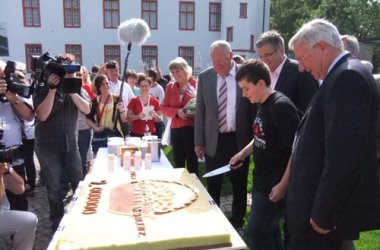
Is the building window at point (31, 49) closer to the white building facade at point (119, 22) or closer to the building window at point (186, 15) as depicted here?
the white building facade at point (119, 22)

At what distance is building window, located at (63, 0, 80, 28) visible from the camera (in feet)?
91.9

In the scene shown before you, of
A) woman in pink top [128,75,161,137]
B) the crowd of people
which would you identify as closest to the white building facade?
woman in pink top [128,75,161,137]

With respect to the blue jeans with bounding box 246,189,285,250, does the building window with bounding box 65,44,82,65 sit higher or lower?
higher

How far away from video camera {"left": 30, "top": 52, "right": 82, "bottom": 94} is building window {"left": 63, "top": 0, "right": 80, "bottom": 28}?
2683cm

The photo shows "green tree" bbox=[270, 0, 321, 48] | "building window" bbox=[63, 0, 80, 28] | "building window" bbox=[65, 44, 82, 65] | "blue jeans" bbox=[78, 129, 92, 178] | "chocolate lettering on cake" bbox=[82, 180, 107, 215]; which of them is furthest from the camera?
"green tree" bbox=[270, 0, 321, 48]

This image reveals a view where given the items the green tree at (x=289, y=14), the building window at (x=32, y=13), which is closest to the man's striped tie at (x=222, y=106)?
the building window at (x=32, y=13)

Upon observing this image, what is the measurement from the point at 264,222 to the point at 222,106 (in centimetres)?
157

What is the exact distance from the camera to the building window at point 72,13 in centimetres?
2801

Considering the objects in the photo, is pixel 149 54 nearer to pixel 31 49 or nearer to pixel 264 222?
pixel 31 49

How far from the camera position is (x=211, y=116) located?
12.5 feet

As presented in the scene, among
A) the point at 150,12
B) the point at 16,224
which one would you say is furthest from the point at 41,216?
the point at 150,12

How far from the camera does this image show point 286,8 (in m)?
36.8

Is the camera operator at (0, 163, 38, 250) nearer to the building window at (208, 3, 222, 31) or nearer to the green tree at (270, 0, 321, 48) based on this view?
the building window at (208, 3, 222, 31)

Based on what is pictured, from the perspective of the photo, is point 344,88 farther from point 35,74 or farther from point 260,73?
point 35,74
